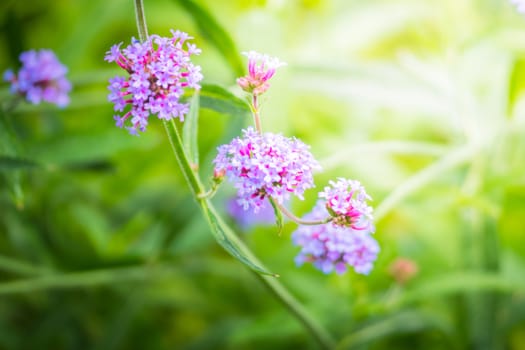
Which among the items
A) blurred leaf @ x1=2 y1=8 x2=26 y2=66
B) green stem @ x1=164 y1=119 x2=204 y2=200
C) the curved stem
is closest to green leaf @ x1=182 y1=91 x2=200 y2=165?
green stem @ x1=164 y1=119 x2=204 y2=200

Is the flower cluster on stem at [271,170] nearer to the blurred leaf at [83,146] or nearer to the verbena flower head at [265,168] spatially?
the verbena flower head at [265,168]

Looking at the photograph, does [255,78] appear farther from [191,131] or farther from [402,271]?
[402,271]

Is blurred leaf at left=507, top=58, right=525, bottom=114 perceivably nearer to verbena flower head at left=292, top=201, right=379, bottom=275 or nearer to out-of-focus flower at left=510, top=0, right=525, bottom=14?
out-of-focus flower at left=510, top=0, right=525, bottom=14

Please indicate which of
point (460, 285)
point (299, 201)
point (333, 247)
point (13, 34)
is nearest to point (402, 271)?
point (460, 285)

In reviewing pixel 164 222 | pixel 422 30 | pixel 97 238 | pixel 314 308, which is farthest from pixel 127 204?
pixel 422 30

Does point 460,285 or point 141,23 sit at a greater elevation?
point 141,23

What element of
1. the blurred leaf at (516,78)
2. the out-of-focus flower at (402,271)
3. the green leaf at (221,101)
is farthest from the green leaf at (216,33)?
the blurred leaf at (516,78)
